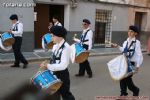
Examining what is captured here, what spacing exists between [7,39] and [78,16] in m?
6.39

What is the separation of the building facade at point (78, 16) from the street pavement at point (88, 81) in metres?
2.56

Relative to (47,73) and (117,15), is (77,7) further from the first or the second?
(47,73)

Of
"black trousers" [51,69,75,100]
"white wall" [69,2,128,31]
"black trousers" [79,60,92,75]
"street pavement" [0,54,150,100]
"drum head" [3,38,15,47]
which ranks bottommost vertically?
"street pavement" [0,54,150,100]

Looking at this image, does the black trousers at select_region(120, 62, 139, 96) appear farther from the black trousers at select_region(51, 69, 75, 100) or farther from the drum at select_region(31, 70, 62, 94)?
the drum at select_region(31, 70, 62, 94)

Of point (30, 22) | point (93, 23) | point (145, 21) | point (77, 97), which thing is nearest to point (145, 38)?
point (145, 21)

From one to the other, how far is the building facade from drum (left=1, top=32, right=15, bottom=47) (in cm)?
328

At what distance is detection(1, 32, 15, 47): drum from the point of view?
823 cm

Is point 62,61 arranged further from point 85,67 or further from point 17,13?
point 17,13

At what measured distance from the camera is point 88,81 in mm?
8117

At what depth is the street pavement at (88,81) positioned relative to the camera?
696cm

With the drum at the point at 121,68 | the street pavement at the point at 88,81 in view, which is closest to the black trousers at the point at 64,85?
the drum at the point at 121,68

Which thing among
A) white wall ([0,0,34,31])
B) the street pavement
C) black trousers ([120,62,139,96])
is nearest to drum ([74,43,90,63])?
the street pavement

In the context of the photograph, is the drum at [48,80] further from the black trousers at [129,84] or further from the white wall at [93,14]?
the white wall at [93,14]

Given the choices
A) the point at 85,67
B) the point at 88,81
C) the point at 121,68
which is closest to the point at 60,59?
the point at 121,68
